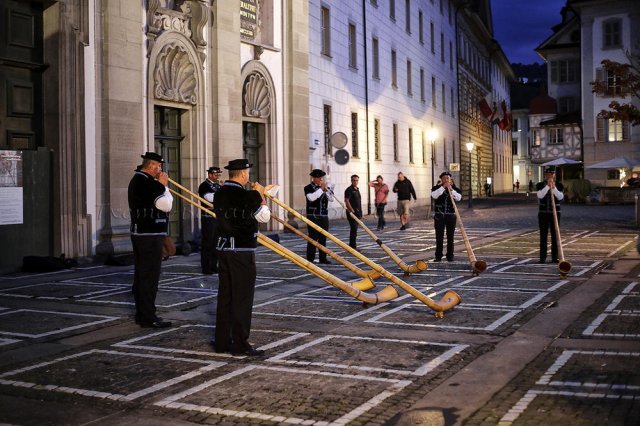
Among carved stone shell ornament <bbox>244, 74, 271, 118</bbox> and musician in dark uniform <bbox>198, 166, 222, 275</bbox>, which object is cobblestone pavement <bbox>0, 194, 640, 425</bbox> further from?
carved stone shell ornament <bbox>244, 74, 271, 118</bbox>

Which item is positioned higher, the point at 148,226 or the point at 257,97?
the point at 257,97

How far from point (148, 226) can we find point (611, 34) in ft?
162

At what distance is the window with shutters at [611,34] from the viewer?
51625 millimetres

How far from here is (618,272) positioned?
43.1 feet

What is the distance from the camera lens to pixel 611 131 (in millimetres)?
51969

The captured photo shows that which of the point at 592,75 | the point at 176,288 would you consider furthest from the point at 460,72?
the point at 176,288

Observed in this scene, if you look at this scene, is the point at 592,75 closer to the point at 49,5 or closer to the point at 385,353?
the point at 49,5

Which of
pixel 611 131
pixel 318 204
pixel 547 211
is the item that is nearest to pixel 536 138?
pixel 611 131

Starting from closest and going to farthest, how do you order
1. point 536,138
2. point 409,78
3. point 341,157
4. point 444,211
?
point 444,211, point 341,157, point 409,78, point 536,138

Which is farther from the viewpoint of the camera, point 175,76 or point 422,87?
point 422,87

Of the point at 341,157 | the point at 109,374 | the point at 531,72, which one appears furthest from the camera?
the point at 531,72

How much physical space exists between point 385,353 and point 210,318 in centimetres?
280

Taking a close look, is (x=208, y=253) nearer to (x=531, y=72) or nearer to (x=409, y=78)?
(x=409, y=78)

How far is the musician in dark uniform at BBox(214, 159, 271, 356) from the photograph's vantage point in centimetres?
716
